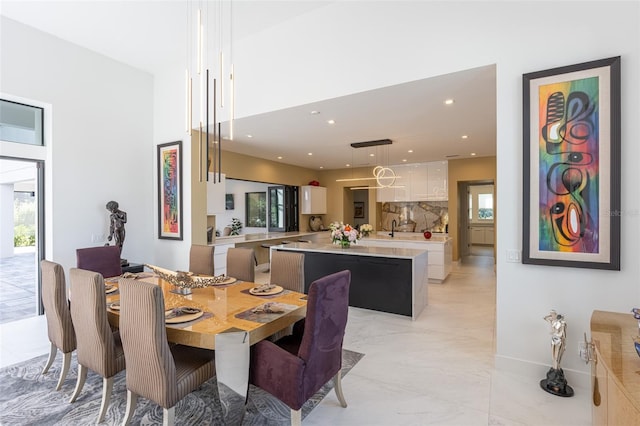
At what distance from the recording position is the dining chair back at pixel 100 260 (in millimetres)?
3506

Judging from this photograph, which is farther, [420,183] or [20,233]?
[420,183]

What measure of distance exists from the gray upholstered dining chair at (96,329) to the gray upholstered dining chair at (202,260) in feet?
5.04

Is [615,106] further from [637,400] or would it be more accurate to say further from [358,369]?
[358,369]

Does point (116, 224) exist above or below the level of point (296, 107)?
below

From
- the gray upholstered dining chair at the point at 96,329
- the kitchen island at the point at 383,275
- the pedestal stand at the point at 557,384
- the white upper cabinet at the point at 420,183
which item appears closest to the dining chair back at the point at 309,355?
the gray upholstered dining chair at the point at 96,329

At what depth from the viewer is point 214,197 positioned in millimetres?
5805

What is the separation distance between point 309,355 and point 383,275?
2.57 m

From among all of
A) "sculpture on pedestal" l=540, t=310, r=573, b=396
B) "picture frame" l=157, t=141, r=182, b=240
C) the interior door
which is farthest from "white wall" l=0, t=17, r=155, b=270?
the interior door

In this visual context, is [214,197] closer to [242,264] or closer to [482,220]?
[242,264]

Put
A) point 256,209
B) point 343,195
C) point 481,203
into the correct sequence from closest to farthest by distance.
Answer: point 256,209, point 343,195, point 481,203

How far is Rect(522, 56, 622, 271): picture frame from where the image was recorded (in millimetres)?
2248

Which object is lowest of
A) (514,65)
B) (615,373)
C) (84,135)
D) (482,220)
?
(615,373)

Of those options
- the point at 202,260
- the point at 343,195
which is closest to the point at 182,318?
the point at 202,260

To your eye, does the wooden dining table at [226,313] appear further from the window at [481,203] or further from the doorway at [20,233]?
the window at [481,203]
